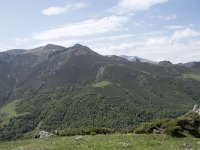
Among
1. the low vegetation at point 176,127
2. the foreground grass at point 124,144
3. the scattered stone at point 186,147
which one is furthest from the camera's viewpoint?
the low vegetation at point 176,127

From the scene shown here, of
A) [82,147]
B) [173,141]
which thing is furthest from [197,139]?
[82,147]

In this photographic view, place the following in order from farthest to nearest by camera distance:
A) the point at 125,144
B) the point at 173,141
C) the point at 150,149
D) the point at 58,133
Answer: the point at 58,133, the point at 173,141, the point at 125,144, the point at 150,149

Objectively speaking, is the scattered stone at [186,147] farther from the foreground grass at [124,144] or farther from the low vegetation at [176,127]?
the low vegetation at [176,127]

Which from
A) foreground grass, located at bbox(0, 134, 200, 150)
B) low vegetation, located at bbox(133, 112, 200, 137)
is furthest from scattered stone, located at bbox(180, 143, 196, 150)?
low vegetation, located at bbox(133, 112, 200, 137)

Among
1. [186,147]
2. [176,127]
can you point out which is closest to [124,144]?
[186,147]

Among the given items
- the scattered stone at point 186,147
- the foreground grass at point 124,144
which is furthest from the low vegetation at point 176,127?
the scattered stone at point 186,147

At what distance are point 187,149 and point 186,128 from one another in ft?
37.0

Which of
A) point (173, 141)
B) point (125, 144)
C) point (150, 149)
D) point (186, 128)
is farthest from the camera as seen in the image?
point (186, 128)

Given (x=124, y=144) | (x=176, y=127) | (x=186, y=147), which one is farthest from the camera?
(x=176, y=127)

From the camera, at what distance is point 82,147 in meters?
37.3

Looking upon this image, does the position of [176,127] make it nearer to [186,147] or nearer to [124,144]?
[186,147]

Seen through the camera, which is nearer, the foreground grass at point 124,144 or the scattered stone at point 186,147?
the scattered stone at point 186,147

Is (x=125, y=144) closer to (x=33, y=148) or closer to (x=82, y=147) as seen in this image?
(x=82, y=147)

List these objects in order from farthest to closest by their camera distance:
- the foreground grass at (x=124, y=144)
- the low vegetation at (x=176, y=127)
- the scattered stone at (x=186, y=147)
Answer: the low vegetation at (x=176, y=127)
the foreground grass at (x=124, y=144)
the scattered stone at (x=186, y=147)
